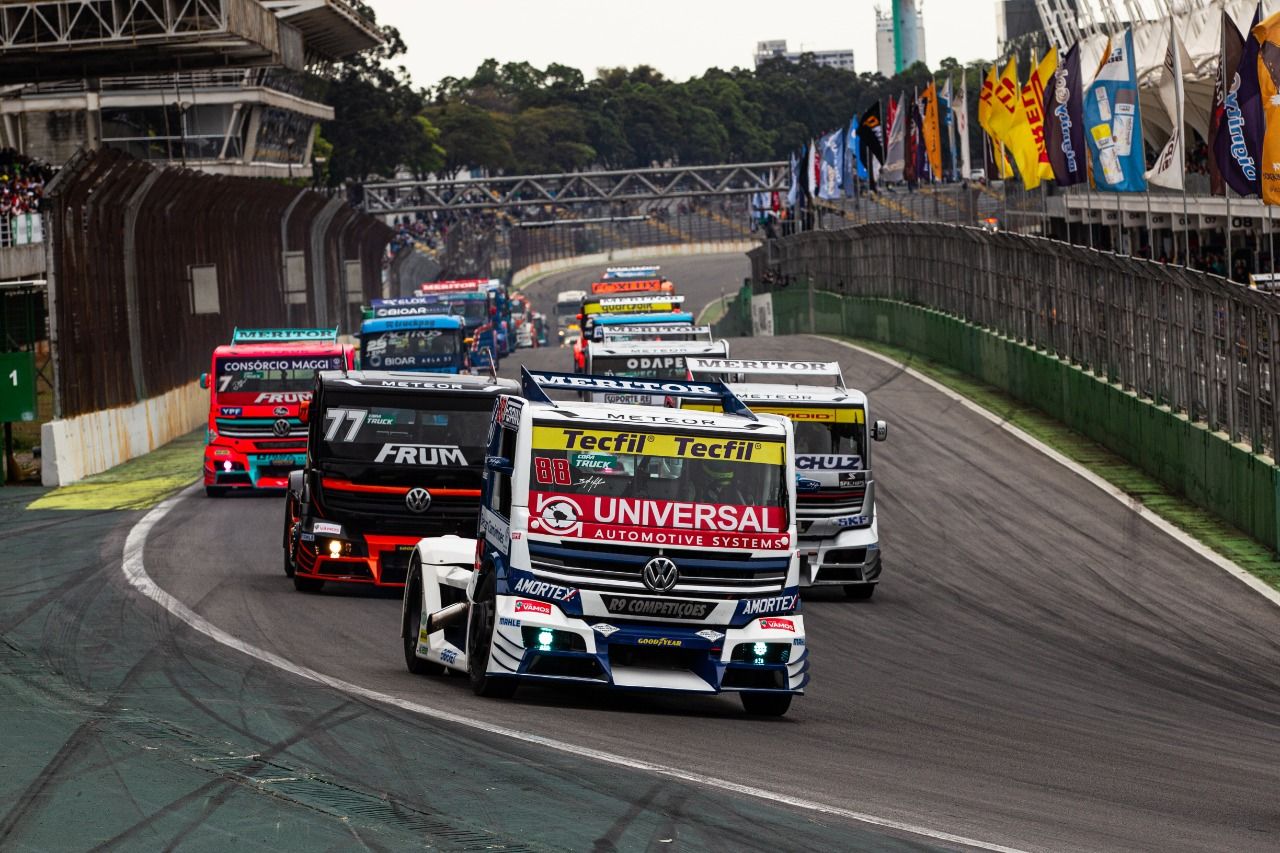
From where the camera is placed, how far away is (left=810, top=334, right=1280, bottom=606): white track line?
1891 centimetres

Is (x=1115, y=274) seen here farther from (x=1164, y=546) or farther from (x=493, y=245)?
(x=493, y=245)

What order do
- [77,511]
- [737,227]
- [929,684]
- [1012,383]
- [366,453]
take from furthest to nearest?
[737,227] < [1012,383] < [77,511] < [366,453] < [929,684]

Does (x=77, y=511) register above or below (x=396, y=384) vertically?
below

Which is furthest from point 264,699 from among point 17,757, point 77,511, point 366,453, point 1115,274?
point 1115,274

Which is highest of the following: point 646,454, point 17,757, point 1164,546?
point 646,454

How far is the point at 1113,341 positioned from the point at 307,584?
14812mm

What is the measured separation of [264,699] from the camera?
1124 centimetres

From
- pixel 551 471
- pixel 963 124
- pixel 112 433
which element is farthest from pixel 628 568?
pixel 963 124

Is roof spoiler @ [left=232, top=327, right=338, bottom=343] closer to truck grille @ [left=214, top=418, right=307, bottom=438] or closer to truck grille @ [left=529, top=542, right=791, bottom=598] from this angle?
truck grille @ [left=214, top=418, right=307, bottom=438]

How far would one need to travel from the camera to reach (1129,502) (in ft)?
78.1

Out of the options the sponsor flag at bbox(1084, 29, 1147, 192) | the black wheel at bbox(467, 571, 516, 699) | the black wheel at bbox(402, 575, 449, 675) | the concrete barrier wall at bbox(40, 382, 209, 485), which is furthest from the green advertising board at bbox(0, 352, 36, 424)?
the black wheel at bbox(467, 571, 516, 699)

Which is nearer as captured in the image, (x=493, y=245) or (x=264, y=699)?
(x=264, y=699)

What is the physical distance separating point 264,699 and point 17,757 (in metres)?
2.34

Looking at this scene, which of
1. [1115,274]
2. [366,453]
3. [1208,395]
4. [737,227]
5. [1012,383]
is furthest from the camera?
[737,227]
